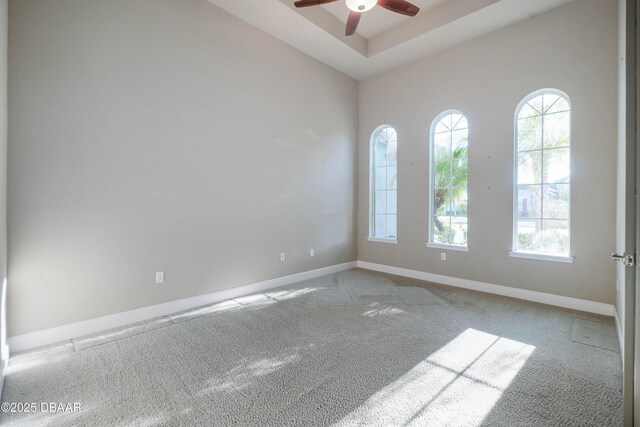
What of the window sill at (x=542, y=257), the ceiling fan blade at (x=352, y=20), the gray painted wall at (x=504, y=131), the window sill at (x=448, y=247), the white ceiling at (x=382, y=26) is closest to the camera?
the ceiling fan blade at (x=352, y=20)

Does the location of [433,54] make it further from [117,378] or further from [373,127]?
[117,378]

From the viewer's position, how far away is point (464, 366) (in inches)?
90.5

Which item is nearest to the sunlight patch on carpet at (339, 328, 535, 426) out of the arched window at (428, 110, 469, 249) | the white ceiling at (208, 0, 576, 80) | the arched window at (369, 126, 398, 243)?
the arched window at (428, 110, 469, 249)

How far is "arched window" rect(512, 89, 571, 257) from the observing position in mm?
3646

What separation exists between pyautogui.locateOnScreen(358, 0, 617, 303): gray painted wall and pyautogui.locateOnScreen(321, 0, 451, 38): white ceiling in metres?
0.78

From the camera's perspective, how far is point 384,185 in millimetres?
5508

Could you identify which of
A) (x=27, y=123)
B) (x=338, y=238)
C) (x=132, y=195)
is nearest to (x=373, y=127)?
(x=338, y=238)

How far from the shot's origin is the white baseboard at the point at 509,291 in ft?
11.1

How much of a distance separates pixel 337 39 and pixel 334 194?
237 cm

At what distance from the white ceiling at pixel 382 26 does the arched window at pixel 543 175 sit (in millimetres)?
1124

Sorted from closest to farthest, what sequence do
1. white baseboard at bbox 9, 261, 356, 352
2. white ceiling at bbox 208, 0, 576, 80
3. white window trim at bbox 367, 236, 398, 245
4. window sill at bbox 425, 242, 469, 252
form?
1. white baseboard at bbox 9, 261, 356, 352
2. white ceiling at bbox 208, 0, 576, 80
3. window sill at bbox 425, 242, 469, 252
4. white window trim at bbox 367, 236, 398, 245

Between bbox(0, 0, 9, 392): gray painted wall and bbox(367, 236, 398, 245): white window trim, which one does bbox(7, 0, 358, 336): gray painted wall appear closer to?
bbox(0, 0, 9, 392): gray painted wall

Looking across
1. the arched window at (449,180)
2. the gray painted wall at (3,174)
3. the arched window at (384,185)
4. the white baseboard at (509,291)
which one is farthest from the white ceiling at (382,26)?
the white baseboard at (509,291)

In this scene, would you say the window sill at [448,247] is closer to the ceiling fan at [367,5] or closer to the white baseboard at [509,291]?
the white baseboard at [509,291]
